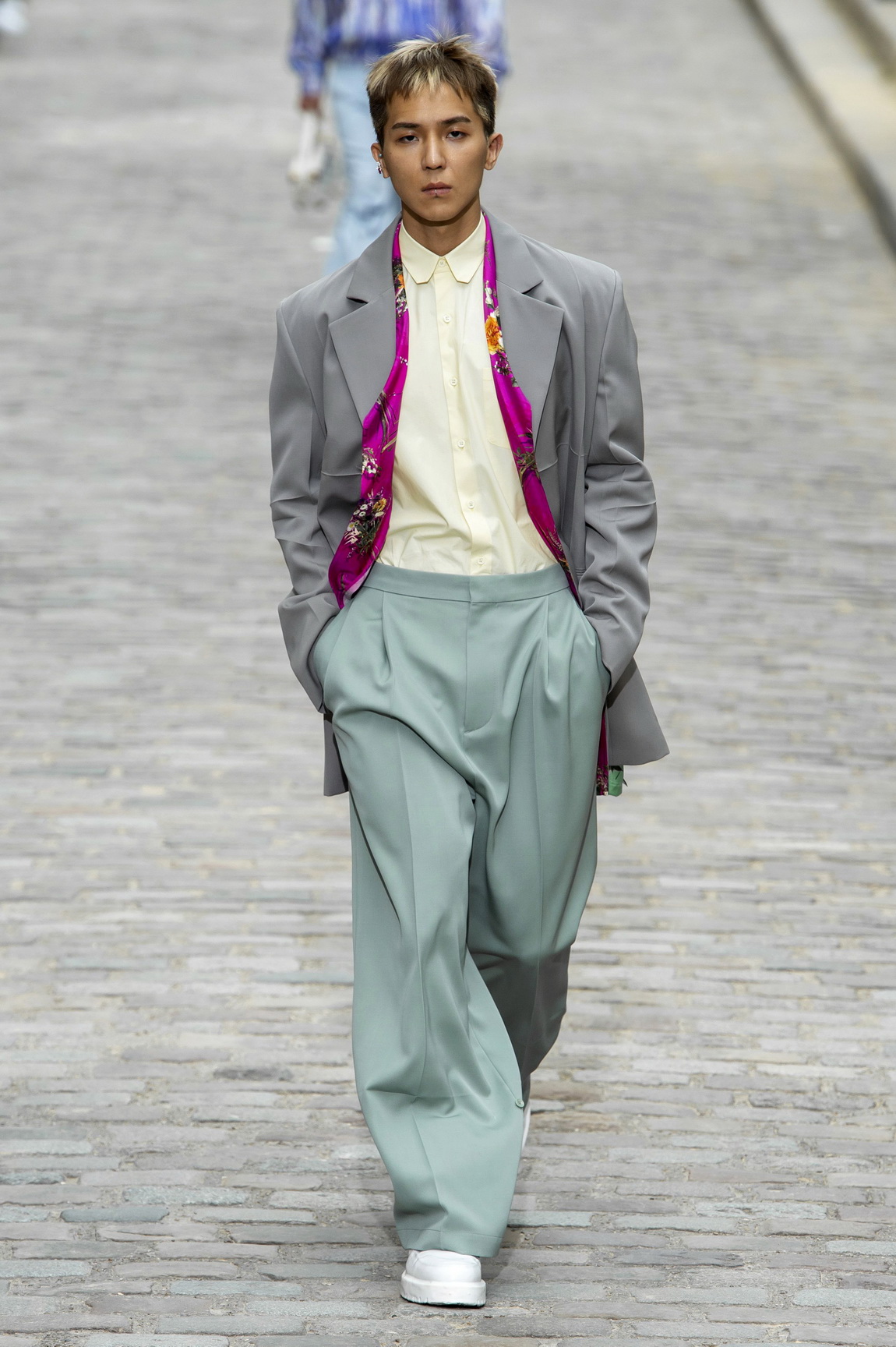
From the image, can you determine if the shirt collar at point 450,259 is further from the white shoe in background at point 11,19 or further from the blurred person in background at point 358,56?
the white shoe in background at point 11,19

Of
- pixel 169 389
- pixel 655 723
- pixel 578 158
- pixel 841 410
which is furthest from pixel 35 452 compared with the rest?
pixel 578 158

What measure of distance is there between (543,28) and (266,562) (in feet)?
49.9

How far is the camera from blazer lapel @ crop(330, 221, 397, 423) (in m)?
3.64

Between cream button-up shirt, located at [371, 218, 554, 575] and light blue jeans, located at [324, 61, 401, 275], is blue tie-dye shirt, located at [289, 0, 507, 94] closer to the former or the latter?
light blue jeans, located at [324, 61, 401, 275]

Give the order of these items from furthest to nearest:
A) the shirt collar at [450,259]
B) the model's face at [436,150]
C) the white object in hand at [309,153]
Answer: the white object in hand at [309,153] < the shirt collar at [450,259] < the model's face at [436,150]

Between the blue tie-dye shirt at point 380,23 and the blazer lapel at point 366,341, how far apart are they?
5538mm

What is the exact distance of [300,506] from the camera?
3816 millimetres

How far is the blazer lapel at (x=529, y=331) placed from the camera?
143 inches

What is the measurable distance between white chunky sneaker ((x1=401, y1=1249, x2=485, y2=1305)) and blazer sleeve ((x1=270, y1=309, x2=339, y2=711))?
969 millimetres

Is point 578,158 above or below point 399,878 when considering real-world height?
above

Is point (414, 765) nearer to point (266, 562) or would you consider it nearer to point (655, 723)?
point (655, 723)

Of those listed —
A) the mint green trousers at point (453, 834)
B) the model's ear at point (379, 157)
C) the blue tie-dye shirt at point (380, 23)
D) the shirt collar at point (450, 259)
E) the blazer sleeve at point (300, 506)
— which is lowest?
the mint green trousers at point (453, 834)

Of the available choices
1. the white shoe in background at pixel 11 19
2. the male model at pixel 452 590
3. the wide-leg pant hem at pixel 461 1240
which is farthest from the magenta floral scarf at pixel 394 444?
the white shoe in background at pixel 11 19

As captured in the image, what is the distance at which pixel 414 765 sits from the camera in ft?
12.0
